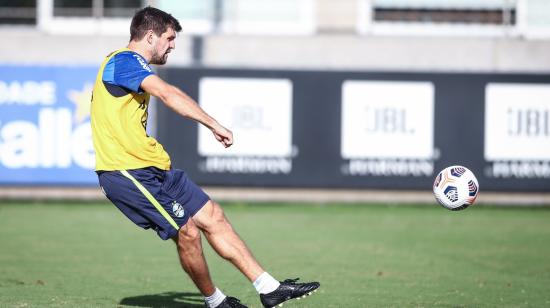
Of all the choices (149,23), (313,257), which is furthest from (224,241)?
(313,257)

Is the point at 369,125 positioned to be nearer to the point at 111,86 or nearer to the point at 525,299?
the point at 525,299

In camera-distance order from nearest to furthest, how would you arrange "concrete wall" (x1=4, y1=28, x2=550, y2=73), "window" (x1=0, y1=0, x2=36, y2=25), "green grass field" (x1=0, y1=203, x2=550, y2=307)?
"green grass field" (x1=0, y1=203, x2=550, y2=307) < "concrete wall" (x1=4, y1=28, x2=550, y2=73) < "window" (x1=0, y1=0, x2=36, y2=25)

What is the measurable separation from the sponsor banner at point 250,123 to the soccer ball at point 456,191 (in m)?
9.97

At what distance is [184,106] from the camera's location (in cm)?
689

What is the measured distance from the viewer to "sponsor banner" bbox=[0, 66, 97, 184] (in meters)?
18.4

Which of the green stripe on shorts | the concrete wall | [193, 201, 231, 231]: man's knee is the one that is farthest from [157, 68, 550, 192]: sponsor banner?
the green stripe on shorts

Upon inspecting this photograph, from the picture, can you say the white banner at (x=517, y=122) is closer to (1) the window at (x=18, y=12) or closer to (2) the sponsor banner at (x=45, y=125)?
(2) the sponsor banner at (x=45, y=125)

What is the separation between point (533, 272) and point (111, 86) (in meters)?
5.61

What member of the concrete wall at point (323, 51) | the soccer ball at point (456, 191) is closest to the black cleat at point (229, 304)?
the soccer ball at point (456, 191)

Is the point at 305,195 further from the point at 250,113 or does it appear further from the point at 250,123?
the point at 250,113

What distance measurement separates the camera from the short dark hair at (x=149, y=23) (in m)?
7.38

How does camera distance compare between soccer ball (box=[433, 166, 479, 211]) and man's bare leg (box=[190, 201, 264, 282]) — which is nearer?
man's bare leg (box=[190, 201, 264, 282])

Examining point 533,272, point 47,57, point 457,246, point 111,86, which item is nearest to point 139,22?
point 111,86

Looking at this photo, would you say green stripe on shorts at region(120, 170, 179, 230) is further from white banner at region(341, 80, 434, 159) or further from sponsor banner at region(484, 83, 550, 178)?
sponsor banner at region(484, 83, 550, 178)
